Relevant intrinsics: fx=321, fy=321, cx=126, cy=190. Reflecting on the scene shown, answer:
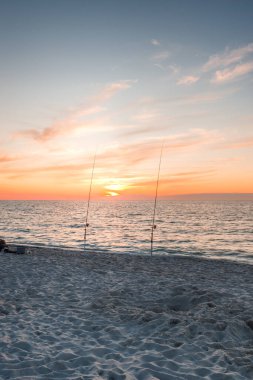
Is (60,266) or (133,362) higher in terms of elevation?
(133,362)

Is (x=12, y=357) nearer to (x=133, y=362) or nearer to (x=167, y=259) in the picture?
(x=133, y=362)

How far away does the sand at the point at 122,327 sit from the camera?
19.9 ft

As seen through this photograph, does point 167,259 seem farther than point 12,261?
Yes

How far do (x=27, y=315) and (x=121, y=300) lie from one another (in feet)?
10.6

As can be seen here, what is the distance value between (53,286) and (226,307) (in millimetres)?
6583

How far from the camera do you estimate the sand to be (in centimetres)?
605

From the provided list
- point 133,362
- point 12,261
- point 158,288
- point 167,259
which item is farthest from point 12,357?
point 167,259

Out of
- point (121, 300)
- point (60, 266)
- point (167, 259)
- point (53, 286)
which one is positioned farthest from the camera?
point (167, 259)

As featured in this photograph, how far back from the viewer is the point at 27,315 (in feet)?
29.5

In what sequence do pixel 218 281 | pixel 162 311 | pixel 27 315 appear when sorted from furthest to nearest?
pixel 218 281 → pixel 162 311 → pixel 27 315

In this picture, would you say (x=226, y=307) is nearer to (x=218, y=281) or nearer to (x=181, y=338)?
(x=181, y=338)

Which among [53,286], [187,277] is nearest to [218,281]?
[187,277]

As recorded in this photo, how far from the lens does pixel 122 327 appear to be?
8.35 meters

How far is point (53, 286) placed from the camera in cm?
1266
